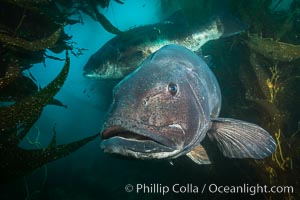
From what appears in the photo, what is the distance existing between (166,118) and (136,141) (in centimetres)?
35

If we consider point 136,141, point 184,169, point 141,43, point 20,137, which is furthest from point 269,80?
point 20,137

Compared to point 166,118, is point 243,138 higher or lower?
lower

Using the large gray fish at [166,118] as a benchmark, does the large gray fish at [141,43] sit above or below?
above

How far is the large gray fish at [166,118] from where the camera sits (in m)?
2.16

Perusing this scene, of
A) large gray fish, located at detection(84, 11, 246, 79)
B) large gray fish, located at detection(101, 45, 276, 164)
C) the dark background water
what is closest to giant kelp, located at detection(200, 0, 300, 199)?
the dark background water

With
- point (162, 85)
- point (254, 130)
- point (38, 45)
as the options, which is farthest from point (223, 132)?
point (38, 45)

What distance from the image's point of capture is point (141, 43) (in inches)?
273

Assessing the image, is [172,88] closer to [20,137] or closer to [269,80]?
[20,137]

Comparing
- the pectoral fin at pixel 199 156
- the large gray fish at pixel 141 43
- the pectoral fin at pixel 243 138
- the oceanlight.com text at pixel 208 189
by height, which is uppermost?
the large gray fish at pixel 141 43

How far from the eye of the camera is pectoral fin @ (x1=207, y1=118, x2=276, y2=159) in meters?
3.16

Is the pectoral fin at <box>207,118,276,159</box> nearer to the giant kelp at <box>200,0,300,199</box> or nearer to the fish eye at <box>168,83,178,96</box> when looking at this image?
the fish eye at <box>168,83,178,96</box>

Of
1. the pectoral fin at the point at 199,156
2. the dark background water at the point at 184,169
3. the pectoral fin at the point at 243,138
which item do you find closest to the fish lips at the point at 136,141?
the dark background water at the point at 184,169

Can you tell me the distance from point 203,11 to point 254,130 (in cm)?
513

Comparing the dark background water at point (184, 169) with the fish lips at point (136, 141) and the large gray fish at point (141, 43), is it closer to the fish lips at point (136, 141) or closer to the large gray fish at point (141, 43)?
the fish lips at point (136, 141)
